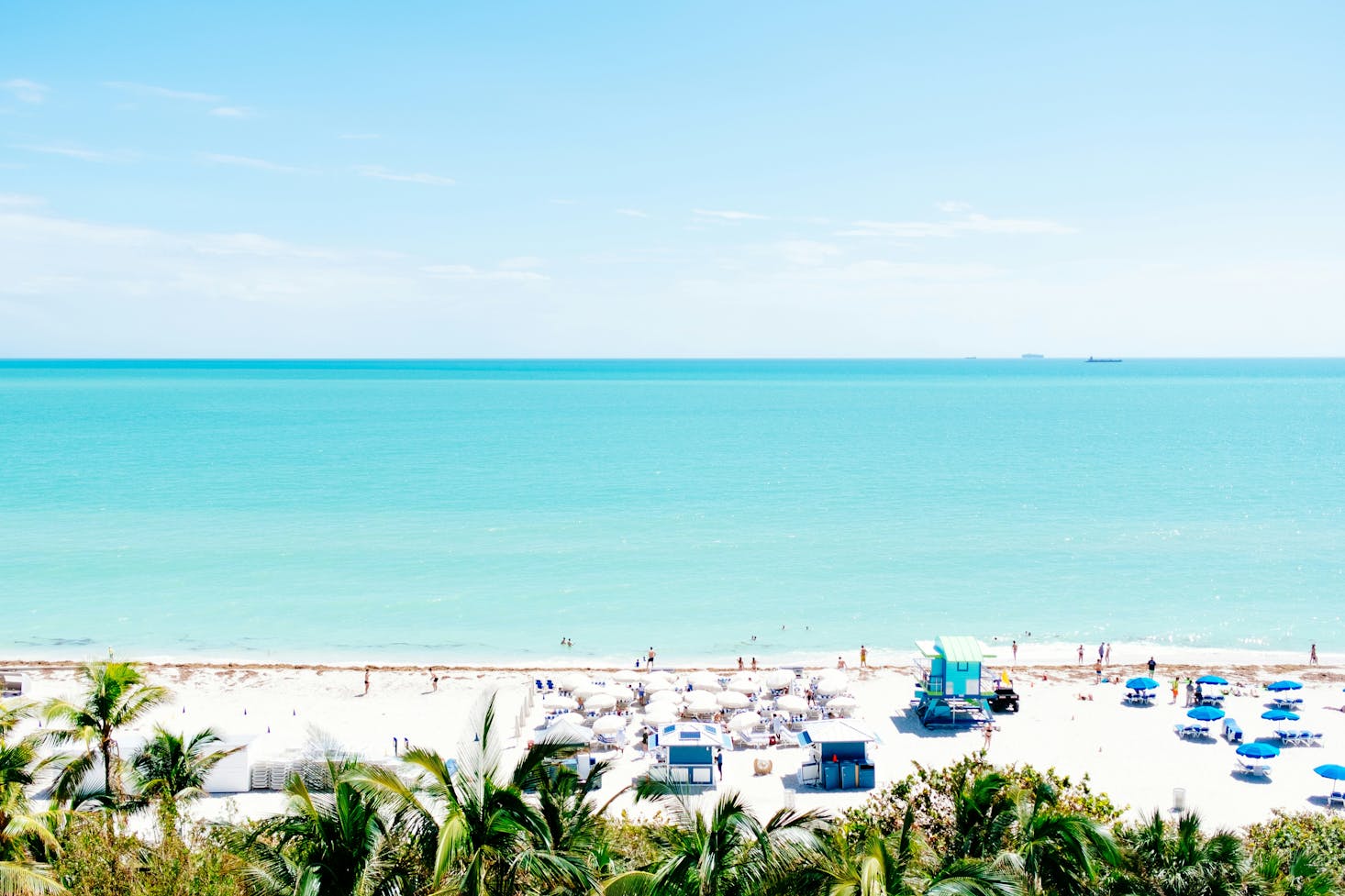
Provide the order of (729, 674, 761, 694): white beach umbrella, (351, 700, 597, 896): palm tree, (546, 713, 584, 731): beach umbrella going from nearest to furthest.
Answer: (351, 700, 597, 896): palm tree → (546, 713, 584, 731): beach umbrella → (729, 674, 761, 694): white beach umbrella

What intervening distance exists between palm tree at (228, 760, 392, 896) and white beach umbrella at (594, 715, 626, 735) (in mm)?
15137

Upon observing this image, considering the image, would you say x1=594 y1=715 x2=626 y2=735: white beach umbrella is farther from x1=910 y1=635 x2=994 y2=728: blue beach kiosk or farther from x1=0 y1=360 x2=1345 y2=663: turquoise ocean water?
x1=0 y1=360 x2=1345 y2=663: turquoise ocean water

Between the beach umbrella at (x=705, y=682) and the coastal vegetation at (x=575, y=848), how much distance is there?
14.5 meters

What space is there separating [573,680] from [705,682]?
12.2 ft

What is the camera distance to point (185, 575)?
136ft

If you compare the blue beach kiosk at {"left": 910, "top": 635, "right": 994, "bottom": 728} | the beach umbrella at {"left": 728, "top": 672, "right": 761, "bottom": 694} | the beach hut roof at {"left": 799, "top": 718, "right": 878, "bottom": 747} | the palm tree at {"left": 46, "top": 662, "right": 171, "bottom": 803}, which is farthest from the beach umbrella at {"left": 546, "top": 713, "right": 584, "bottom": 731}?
the palm tree at {"left": 46, "top": 662, "right": 171, "bottom": 803}

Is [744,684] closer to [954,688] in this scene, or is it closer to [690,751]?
[690,751]

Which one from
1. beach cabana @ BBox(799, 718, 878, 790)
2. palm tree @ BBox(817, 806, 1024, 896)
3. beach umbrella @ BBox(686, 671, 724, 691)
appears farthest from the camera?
beach umbrella @ BBox(686, 671, 724, 691)

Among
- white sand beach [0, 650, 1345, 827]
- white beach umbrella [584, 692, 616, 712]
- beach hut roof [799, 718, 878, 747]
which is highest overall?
beach hut roof [799, 718, 878, 747]

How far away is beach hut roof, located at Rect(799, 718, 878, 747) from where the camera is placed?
20797 millimetres

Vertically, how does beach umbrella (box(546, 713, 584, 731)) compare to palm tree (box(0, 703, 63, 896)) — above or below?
below

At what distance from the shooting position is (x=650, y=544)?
48.2 meters

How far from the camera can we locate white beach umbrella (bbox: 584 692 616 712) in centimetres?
2489

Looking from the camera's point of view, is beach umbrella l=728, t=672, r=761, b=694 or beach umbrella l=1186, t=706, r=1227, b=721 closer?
beach umbrella l=1186, t=706, r=1227, b=721
